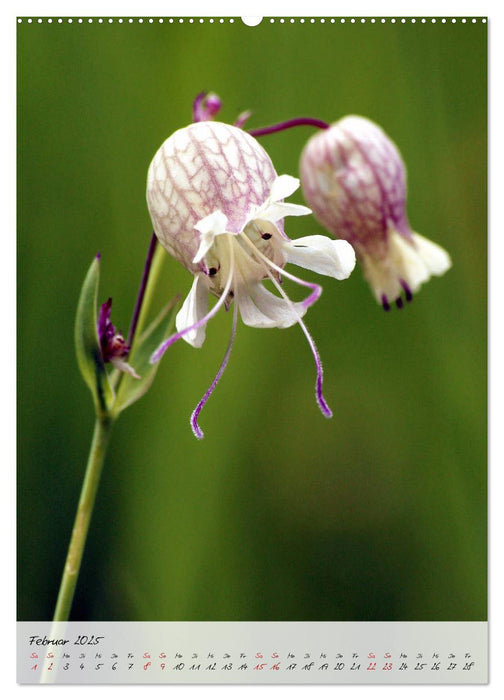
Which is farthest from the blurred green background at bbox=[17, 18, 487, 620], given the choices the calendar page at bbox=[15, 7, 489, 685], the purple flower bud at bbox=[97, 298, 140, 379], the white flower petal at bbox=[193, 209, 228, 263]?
the white flower petal at bbox=[193, 209, 228, 263]

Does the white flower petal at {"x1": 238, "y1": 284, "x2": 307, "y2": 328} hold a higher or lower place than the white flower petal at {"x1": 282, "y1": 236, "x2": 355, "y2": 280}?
lower

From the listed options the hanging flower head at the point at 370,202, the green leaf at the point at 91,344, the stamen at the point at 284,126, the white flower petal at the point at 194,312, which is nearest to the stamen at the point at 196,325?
the white flower petal at the point at 194,312

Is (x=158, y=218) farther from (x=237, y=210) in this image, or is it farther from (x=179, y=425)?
(x=179, y=425)

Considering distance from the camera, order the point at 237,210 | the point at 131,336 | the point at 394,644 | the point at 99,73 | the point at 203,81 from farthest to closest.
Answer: the point at 203,81 → the point at 99,73 → the point at 394,644 → the point at 131,336 → the point at 237,210

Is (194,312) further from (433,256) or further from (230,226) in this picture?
(433,256)

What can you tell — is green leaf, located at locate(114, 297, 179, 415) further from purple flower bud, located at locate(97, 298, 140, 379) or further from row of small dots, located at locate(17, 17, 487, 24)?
row of small dots, located at locate(17, 17, 487, 24)

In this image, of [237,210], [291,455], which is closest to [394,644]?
[291,455]

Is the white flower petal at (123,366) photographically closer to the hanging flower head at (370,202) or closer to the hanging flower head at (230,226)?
the hanging flower head at (230,226)

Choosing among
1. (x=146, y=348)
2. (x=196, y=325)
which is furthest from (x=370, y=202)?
(x=196, y=325)
